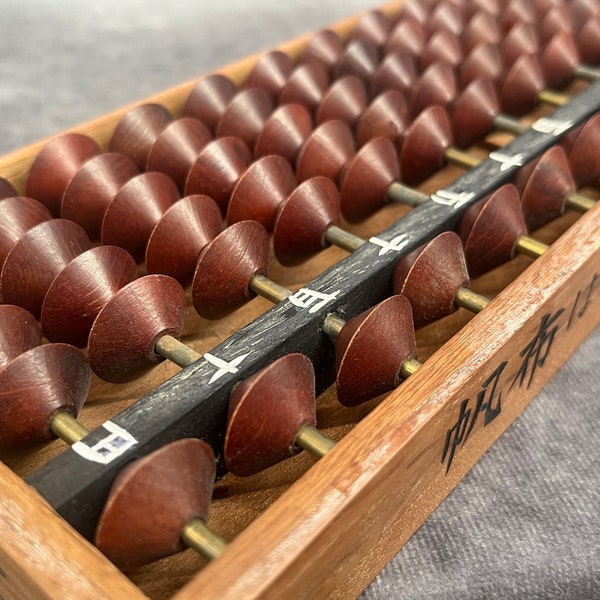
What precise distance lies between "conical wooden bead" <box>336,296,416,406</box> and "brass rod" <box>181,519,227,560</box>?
178 millimetres

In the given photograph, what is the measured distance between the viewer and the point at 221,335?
0.84 metres

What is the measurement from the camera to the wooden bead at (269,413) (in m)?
0.60

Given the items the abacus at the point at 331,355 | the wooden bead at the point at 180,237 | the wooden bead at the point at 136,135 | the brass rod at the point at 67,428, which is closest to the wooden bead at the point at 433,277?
the abacus at the point at 331,355

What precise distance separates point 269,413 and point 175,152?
0.46 metres

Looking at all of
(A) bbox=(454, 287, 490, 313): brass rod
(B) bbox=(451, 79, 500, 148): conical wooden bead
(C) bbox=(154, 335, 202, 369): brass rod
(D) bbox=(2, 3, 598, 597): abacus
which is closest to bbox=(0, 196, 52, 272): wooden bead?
(D) bbox=(2, 3, 598, 597): abacus

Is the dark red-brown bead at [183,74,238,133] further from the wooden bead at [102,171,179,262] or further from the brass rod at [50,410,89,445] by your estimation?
the brass rod at [50,410,89,445]

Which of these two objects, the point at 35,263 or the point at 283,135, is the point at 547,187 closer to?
the point at 283,135

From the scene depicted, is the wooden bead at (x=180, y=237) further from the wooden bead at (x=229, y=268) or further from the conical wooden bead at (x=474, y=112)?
the conical wooden bead at (x=474, y=112)

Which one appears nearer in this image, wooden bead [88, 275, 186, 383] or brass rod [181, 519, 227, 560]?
brass rod [181, 519, 227, 560]

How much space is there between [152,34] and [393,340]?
4.46 feet

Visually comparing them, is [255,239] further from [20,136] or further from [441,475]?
[20,136]

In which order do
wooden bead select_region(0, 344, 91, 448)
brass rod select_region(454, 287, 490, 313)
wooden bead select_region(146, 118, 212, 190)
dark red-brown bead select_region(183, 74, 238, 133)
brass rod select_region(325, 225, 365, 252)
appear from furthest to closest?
dark red-brown bead select_region(183, 74, 238, 133), wooden bead select_region(146, 118, 212, 190), brass rod select_region(325, 225, 365, 252), brass rod select_region(454, 287, 490, 313), wooden bead select_region(0, 344, 91, 448)

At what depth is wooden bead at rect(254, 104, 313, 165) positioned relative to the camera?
99 centimetres

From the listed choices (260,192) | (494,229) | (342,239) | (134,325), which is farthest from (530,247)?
(134,325)
